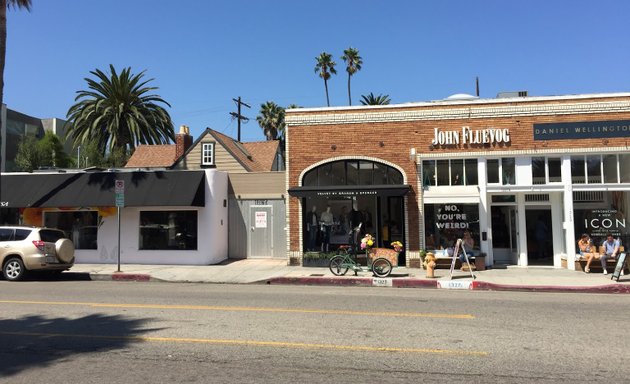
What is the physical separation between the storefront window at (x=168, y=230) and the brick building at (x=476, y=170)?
156 inches

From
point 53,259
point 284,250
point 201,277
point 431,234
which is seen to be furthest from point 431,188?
point 53,259

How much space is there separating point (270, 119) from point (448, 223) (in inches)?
1594

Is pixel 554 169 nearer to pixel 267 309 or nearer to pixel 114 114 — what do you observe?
pixel 267 309

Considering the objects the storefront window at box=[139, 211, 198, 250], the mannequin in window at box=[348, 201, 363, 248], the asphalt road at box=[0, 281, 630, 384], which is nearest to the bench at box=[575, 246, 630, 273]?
the asphalt road at box=[0, 281, 630, 384]

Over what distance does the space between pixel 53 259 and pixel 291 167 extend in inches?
336

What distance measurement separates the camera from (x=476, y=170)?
16.8 metres

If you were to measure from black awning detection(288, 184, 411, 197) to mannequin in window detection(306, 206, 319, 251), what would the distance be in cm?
121

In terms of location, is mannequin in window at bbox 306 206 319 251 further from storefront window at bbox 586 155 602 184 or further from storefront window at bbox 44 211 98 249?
storefront window at bbox 586 155 602 184

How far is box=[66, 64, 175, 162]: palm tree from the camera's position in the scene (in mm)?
31656

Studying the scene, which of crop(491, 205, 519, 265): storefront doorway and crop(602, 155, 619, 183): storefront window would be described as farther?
crop(491, 205, 519, 265): storefront doorway

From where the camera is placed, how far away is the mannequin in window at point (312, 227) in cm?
1800

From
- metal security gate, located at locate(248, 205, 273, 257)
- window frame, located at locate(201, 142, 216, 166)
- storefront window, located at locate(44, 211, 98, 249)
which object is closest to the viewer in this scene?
storefront window, located at locate(44, 211, 98, 249)

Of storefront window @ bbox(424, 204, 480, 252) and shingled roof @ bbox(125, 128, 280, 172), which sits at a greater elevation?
shingled roof @ bbox(125, 128, 280, 172)

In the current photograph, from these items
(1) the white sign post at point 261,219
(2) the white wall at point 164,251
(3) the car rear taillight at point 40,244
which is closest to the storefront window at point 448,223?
(1) the white sign post at point 261,219
